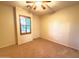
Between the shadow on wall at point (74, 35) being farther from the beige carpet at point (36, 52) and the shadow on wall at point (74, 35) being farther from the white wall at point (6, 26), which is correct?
the white wall at point (6, 26)

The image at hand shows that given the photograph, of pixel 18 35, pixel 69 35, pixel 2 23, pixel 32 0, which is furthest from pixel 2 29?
pixel 69 35

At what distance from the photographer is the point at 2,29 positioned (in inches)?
137

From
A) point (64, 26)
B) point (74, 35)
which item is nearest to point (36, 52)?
point (74, 35)

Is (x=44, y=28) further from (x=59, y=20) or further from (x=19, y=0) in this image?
(x=19, y=0)

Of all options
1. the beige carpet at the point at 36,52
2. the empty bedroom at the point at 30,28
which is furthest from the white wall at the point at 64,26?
the beige carpet at the point at 36,52

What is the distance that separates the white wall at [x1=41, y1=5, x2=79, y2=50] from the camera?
10.9ft

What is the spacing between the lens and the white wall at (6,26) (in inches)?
136

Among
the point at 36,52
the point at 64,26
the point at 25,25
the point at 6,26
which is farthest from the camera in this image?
the point at 25,25

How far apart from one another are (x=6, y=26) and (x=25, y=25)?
3.68ft

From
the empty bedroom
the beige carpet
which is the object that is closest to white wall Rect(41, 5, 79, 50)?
the empty bedroom

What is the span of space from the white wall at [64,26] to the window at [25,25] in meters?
1.35

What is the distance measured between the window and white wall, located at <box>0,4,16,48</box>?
0.50 metres

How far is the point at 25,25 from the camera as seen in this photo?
441 cm

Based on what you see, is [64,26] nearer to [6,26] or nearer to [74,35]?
[74,35]
